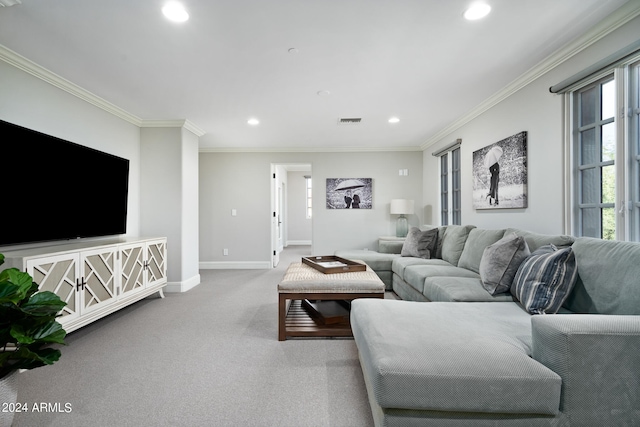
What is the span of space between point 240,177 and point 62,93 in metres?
3.08

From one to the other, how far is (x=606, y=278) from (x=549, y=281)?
25 cm

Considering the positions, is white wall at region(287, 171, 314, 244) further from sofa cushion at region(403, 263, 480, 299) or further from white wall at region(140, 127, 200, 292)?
sofa cushion at region(403, 263, 480, 299)

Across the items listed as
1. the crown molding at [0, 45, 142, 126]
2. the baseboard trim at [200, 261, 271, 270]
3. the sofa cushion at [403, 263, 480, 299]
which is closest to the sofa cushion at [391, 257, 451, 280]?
the sofa cushion at [403, 263, 480, 299]

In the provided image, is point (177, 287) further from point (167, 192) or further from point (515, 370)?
point (515, 370)

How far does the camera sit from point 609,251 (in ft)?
5.47

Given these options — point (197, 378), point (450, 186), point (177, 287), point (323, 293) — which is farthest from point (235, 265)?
point (450, 186)

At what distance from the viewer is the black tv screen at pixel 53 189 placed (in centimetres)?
222

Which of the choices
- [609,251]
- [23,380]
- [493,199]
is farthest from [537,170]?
[23,380]

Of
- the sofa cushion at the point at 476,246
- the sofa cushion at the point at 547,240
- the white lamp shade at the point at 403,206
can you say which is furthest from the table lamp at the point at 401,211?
A: the sofa cushion at the point at 547,240

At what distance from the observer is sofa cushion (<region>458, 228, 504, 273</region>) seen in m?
2.78

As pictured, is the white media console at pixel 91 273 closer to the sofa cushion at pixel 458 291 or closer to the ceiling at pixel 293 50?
the ceiling at pixel 293 50

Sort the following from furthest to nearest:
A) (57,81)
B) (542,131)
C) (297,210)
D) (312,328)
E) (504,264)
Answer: (297,210) → (57,81) → (542,131) → (312,328) → (504,264)

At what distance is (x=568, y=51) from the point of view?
234 centimetres

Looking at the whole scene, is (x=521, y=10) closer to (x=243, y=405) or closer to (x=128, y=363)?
(x=243, y=405)
